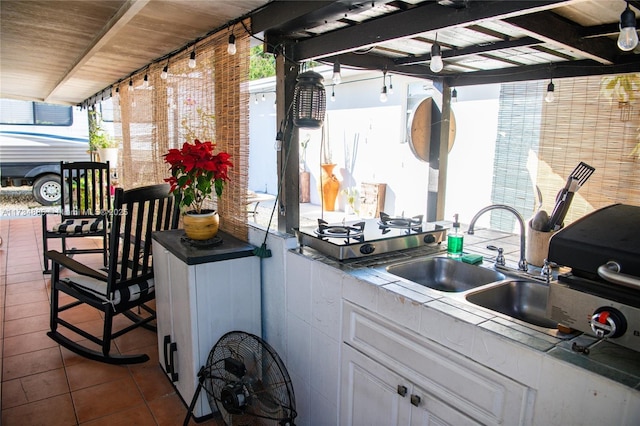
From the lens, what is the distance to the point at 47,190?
329 inches

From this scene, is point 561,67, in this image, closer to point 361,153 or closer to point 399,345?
point 399,345

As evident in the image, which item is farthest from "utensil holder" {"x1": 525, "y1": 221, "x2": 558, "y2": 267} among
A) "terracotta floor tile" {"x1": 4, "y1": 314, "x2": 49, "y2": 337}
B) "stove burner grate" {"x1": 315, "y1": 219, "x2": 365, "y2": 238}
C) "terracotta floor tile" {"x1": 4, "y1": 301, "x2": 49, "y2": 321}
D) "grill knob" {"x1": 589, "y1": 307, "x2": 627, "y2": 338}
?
"terracotta floor tile" {"x1": 4, "y1": 301, "x2": 49, "y2": 321}

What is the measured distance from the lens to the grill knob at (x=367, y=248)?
1.98 meters

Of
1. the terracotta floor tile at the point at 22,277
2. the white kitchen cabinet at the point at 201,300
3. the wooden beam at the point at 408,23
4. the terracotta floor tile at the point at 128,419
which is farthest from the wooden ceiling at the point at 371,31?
the terracotta floor tile at the point at 22,277

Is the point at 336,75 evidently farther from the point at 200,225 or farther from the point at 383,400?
the point at 383,400

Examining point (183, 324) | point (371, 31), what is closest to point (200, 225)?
point (183, 324)

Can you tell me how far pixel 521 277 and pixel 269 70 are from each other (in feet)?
51.5

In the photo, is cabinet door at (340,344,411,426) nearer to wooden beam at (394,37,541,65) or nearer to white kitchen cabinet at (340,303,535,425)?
white kitchen cabinet at (340,303,535,425)

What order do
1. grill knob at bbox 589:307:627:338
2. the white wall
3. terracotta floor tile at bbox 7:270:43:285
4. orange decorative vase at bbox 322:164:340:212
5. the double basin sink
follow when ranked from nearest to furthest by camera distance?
grill knob at bbox 589:307:627:338 < the double basin sink < terracotta floor tile at bbox 7:270:43:285 < the white wall < orange decorative vase at bbox 322:164:340:212

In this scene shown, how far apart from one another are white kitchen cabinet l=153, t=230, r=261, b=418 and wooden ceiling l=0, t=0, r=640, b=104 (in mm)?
1114

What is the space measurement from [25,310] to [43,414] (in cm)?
162

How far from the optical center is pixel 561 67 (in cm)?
268

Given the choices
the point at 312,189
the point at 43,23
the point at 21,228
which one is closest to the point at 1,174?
the point at 21,228

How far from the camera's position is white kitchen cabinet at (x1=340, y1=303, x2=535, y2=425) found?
125 centimetres
